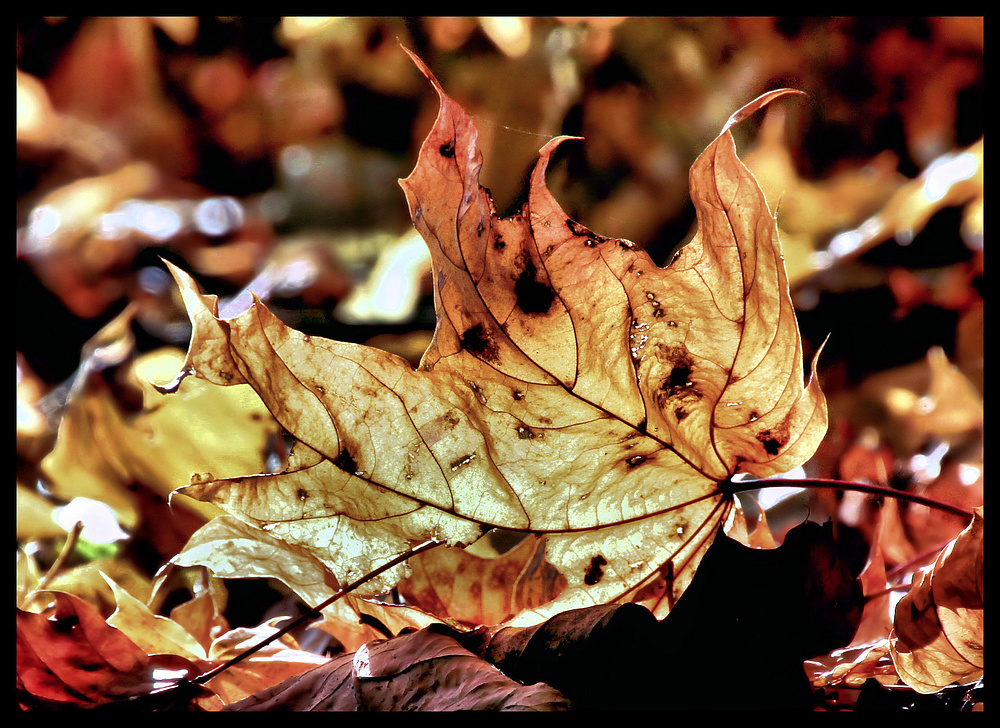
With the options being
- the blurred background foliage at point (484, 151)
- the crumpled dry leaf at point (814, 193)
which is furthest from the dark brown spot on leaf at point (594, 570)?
the crumpled dry leaf at point (814, 193)

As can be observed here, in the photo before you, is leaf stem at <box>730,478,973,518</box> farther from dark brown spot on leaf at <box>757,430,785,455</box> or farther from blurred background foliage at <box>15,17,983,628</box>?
blurred background foliage at <box>15,17,983,628</box>

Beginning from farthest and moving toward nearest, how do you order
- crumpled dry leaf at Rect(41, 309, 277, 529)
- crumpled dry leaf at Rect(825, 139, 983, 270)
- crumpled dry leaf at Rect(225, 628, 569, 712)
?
crumpled dry leaf at Rect(825, 139, 983, 270), crumpled dry leaf at Rect(41, 309, 277, 529), crumpled dry leaf at Rect(225, 628, 569, 712)

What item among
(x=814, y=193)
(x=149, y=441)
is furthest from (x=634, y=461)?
(x=814, y=193)

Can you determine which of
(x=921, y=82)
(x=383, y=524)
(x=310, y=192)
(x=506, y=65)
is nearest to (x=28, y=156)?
(x=310, y=192)

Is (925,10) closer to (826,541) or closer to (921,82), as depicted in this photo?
(826,541)

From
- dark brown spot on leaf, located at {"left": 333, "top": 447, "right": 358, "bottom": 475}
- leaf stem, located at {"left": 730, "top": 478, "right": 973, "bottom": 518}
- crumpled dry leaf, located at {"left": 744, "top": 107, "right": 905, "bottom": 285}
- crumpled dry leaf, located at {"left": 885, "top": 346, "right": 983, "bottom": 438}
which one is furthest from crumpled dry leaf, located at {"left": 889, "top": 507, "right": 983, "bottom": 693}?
crumpled dry leaf, located at {"left": 744, "top": 107, "right": 905, "bottom": 285}
